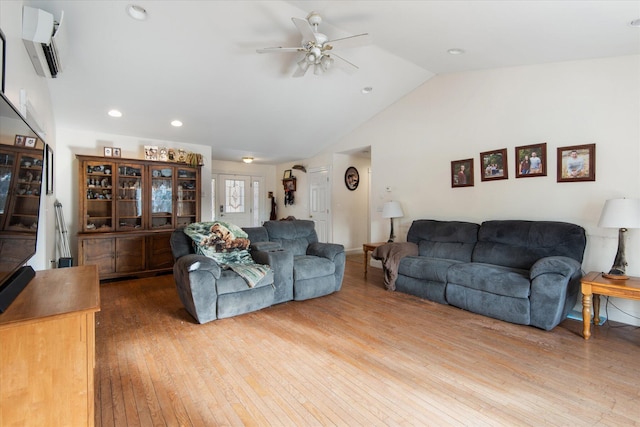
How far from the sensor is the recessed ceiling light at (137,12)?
8.88ft

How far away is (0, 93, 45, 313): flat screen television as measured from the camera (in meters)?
1.22

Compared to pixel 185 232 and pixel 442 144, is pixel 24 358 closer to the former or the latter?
pixel 185 232

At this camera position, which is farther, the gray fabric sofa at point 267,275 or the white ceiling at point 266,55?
the gray fabric sofa at point 267,275

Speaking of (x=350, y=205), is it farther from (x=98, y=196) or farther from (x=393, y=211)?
(x=98, y=196)

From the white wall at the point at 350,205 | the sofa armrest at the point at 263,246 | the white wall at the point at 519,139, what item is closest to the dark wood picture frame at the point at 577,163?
the white wall at the point at 519,139

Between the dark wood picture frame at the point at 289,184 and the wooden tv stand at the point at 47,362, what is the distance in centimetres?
658

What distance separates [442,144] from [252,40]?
296cm

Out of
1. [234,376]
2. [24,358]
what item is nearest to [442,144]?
[234,376]

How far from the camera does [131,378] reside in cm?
208

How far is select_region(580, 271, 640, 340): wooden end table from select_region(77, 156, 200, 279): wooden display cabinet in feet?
17.1

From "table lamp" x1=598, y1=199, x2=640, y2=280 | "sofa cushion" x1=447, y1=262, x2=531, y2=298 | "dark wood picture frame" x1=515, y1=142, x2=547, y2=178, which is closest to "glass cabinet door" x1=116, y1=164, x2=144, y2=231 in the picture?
"sofa cushion" x1=447, y1=262, x2=531, y2=298

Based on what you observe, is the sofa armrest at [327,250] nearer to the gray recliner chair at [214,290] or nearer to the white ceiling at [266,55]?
the gray recliner chair at [214,290]

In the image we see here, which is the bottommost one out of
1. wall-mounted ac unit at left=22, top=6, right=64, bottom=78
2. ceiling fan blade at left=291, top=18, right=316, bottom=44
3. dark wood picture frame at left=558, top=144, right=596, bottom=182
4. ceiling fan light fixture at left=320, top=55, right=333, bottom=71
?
dark wood picture frame at left=558, top=144, right=596, bottom=182

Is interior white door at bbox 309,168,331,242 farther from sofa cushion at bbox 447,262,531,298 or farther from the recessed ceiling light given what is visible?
the recessed ceiling light
